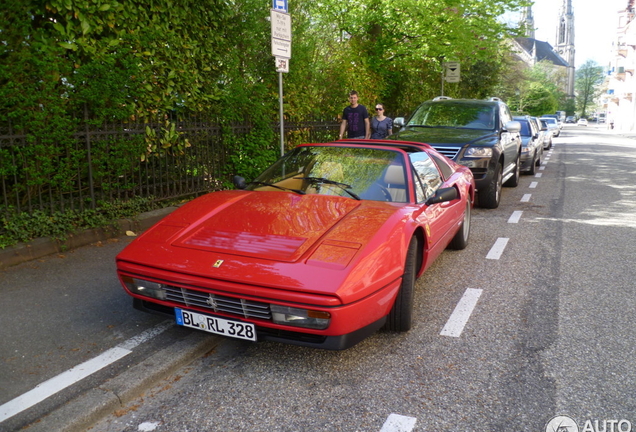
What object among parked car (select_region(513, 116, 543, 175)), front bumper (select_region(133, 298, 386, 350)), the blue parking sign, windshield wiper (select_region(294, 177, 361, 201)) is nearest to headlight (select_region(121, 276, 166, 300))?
front bumper (select_region(133, 298, 386, 350))

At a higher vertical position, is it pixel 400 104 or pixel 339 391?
pixel 400 104

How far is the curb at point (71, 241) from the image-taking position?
18.1ft

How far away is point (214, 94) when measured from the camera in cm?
926

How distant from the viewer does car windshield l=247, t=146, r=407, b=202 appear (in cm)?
458

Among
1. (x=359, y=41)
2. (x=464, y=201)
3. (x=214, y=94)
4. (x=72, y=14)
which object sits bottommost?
(x=464, y=201)

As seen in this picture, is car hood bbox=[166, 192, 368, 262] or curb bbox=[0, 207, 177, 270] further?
curb bbox=[0, 207, 177, 270]

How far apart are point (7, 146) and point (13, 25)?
127cm

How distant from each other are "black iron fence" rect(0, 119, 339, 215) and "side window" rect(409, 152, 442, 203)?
3.81m

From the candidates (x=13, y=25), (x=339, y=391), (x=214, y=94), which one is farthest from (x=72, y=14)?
(x=339, y=391)

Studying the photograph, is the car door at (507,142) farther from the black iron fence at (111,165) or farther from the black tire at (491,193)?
the black iron fence at (111,165)

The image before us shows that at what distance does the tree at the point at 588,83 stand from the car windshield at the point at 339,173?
155 meters

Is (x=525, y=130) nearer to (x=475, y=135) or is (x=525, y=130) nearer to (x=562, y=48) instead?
(x=475, y=135)

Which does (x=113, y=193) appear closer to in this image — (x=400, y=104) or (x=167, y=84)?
(x=167, y=84)

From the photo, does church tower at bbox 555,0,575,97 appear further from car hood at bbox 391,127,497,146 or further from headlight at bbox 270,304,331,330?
headlight at bbox 270,304,331,330
